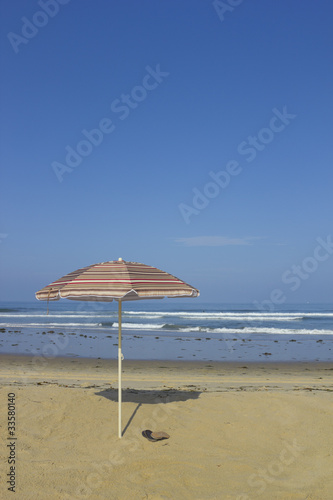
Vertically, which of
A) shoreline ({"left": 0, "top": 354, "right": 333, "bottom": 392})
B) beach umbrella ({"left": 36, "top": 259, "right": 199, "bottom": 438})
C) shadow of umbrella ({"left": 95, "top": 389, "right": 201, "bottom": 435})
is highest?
beach umbrella ({"left": 36, "top": 259, "right": 199, "bottom": 438})

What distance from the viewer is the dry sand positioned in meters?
4.86

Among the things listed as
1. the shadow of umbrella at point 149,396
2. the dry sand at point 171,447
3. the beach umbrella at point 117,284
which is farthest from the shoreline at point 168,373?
the beach umbrella at point 117,284

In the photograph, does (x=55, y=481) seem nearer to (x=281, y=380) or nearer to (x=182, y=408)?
(x=182, y=408)

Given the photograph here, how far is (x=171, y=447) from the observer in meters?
5.99

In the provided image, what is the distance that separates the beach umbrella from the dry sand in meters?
0.80

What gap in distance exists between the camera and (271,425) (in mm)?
6945

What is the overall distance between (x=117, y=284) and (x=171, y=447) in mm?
2500

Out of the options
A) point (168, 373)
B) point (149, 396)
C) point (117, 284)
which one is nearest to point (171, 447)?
point (117, 284)

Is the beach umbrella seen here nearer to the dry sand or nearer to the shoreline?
the dry sand

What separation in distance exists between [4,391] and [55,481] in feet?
14.3

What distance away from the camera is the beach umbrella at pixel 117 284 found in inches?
212

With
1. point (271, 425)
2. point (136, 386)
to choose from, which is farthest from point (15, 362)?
point (271, 425)

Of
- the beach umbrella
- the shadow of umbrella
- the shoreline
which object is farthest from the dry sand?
the shoreline

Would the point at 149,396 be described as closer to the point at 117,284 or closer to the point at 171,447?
the point at 171,447
